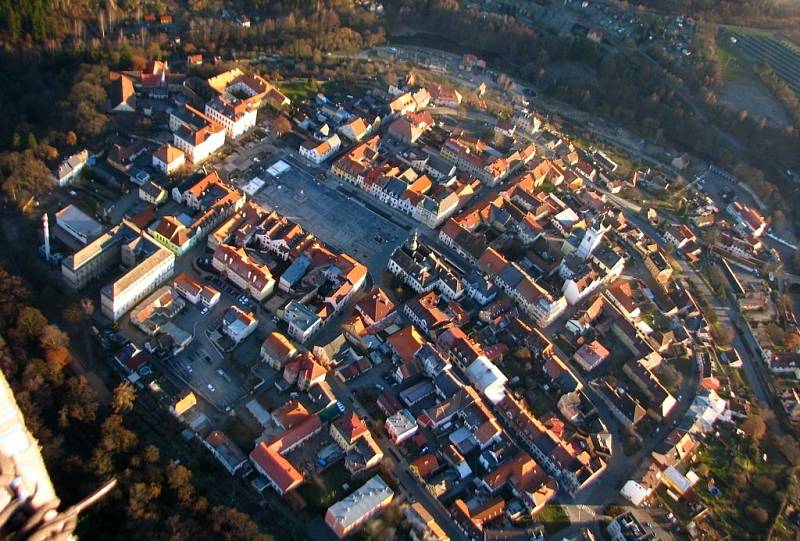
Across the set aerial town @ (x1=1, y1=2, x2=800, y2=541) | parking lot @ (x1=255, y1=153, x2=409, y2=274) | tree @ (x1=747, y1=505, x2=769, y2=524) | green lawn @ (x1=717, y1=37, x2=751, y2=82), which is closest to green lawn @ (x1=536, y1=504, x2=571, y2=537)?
aerial town @ (x1=1, y1=2, x2=800, y2=541)

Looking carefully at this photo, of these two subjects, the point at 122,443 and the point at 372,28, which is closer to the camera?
the point at 122,443

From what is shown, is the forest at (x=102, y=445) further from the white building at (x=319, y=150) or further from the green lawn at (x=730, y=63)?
the green lawn at (x=730, y=63)

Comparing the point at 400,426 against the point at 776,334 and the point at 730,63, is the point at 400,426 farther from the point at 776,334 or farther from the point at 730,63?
the point at 730,63

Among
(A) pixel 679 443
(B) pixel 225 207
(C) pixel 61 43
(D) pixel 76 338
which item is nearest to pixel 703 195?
(A) pixel 679 443

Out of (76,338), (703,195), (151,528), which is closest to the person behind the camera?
(151,528)

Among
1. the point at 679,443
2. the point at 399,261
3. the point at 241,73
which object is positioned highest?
the point at 241,73

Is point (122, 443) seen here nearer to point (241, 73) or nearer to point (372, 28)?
point (241, 73)

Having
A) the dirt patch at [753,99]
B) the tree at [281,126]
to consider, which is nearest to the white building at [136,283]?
the tree at [281,126]
